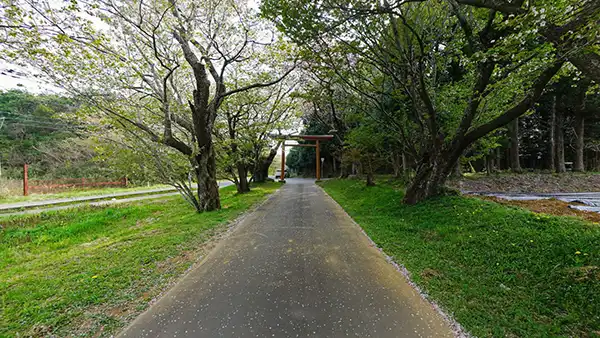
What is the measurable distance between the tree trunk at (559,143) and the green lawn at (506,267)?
1282 cm

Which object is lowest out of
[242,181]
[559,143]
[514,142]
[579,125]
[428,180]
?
[242,181]

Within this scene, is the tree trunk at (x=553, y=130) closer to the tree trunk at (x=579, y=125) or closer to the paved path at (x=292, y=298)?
the tree trunk at (x=579, y=125)

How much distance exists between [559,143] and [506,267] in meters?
16.2

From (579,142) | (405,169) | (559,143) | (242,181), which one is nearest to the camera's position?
(405,169)

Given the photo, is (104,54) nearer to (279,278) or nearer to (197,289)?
(197,289)

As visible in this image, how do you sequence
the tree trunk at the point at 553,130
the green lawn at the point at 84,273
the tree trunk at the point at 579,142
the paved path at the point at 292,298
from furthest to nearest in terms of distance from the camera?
the tree trunk at the point at 553,130 < the tree trunk at the point at 579,142 < the green lawn at the point at 84,273 < the paved path at the point at 292,298

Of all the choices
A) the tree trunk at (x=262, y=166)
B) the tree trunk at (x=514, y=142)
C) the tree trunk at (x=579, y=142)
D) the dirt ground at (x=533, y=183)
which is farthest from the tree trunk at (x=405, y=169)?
the tree trunk at (x=262, y=166)

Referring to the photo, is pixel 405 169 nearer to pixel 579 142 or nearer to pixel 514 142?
pixel 514 142

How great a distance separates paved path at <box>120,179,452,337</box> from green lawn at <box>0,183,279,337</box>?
1.26ft

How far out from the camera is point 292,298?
8.48 feet

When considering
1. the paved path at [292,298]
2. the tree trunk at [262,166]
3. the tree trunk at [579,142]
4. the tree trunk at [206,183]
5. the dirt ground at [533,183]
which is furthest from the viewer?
the tree trunk at [262,166]

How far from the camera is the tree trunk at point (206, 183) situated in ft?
25.0

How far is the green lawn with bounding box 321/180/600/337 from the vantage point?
212 centimetres

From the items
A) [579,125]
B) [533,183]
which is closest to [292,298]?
[533,183]
